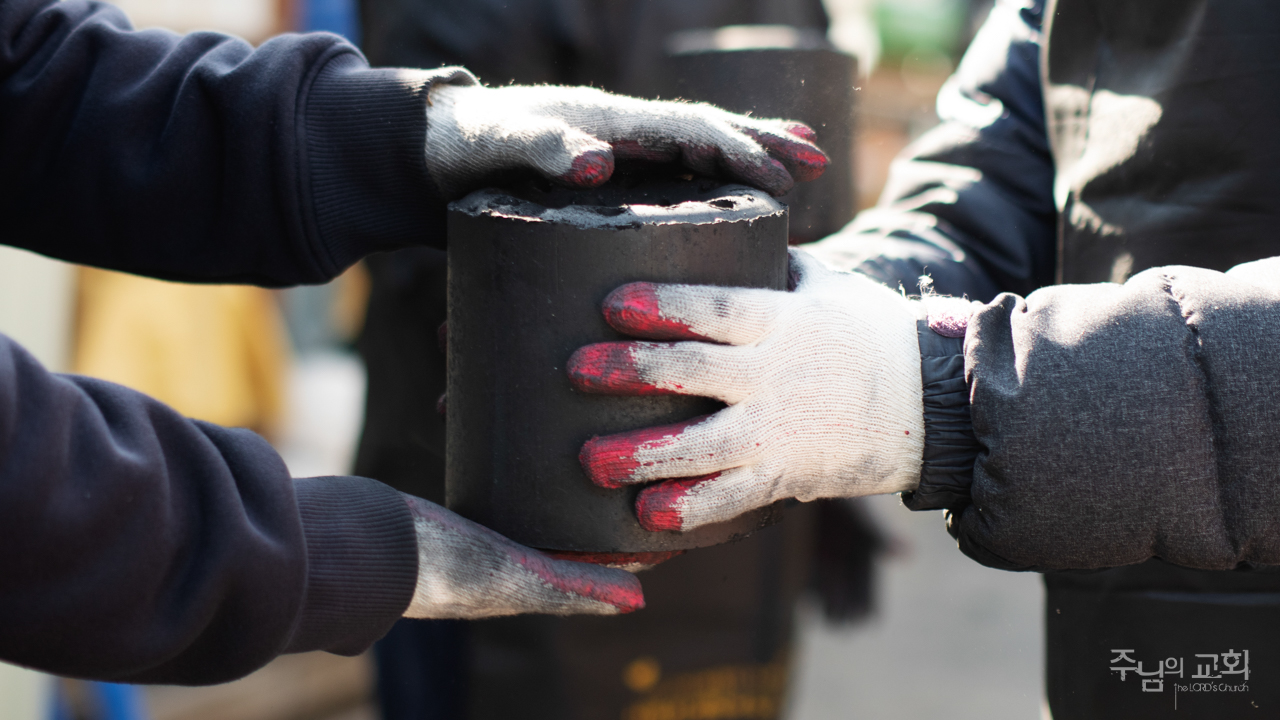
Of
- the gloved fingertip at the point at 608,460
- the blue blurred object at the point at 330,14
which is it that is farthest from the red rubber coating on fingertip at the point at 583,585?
the blue blurred object at the point at 330,14

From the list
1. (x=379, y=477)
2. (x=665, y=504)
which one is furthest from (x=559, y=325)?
(x=379, y=477)

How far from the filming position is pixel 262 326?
3473mm

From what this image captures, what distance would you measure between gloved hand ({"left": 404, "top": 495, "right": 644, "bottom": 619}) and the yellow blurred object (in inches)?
86.4

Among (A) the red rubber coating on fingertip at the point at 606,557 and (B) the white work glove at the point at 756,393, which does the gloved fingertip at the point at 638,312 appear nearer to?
(B) the white work glove at the point at 756,393

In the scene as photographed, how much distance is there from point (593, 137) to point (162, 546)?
58cm

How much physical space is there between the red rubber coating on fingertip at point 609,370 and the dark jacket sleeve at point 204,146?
0.41 m

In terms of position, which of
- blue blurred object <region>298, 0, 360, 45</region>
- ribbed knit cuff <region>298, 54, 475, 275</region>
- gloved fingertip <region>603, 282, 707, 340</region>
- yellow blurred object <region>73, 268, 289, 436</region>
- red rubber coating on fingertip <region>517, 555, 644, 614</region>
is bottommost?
yellow blurred object <region>73, 268, 289, 436</region>

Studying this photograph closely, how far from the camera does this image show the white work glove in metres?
0.96

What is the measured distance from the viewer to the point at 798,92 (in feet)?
4.79

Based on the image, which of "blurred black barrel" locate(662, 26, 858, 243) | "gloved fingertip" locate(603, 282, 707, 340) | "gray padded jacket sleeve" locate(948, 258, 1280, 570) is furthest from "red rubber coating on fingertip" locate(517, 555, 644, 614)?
"blurred black barrel" locate(662, 26, 858, 243)

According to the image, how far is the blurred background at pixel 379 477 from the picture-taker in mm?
2197

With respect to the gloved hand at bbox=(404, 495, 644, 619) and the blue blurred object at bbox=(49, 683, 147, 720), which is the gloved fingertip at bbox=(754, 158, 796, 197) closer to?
the gloved hand at bbox=(404, 495, 644, 619)

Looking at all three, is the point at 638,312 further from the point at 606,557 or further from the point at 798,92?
the point at 798,92

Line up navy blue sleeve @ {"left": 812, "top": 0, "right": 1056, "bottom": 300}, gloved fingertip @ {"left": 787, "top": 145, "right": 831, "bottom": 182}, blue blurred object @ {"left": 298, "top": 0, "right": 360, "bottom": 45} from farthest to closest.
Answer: blue blurred object @ {"left": 298, "top": 0, "right": 360, "bottom": 45}, navy blue sleeve @ {"left": 812, "top": 0, "right": 1056, "bottom": 300}, gloved fingertip @ {"left": 787, "top": 145, "right": 831, "bottom": 182}
